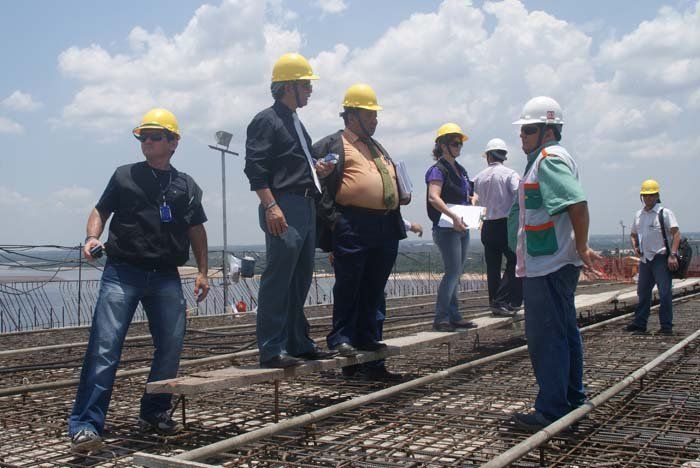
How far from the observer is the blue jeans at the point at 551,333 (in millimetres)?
3906

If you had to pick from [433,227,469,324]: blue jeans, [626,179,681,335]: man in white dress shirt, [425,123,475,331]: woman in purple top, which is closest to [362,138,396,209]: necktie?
[425,123,475,331]: woman in purple top

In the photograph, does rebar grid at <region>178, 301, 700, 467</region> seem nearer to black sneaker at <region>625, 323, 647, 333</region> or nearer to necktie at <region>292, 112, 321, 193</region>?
necktie at <region>292, 112, 321, 193</region>

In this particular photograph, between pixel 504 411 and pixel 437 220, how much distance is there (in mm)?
2143

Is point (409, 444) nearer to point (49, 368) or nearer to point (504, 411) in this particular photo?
point (504, 411)

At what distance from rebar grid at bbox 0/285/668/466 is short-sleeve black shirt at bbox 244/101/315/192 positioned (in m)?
1.39

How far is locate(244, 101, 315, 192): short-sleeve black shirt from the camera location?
4.34 meters

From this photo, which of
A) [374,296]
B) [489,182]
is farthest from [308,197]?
[489,182]

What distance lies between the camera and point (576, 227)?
3.83m

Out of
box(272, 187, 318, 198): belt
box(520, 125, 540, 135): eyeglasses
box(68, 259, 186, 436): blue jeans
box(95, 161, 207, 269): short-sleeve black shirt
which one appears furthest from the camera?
box(272, 187, 318, 198): belt

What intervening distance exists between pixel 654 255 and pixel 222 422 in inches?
236

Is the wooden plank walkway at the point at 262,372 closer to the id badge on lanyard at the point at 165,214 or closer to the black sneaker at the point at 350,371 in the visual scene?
the black sneaker at the point at 350,371

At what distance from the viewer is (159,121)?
4262 millimetres

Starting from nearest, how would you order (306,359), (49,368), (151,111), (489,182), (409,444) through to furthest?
1. (409,444)
2. (151,111)
3. (306,359)
4. (49,368)
5. (489,182)

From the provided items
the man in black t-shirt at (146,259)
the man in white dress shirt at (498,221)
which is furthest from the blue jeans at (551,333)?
the man in white dress shirt at (498,221)
